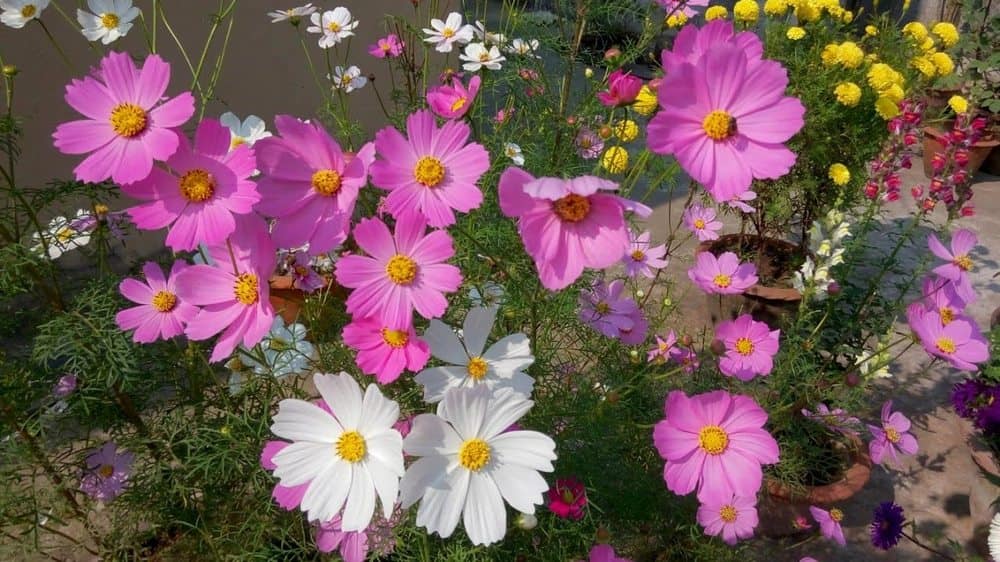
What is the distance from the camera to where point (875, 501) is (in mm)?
1651

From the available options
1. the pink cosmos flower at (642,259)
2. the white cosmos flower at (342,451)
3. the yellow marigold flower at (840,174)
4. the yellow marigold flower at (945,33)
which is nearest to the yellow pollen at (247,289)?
the white cosmos flower at (342,451)

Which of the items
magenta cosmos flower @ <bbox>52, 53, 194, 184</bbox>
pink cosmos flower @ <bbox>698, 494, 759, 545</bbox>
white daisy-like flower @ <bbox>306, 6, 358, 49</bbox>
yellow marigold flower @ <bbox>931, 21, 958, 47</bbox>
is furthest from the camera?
yellow marigold flower @ <bbox>931, 21, 958, 47</bbox>

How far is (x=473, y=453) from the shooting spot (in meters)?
0.60

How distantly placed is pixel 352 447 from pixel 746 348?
32.5 inches

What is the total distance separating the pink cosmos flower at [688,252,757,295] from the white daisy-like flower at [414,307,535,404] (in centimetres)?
79

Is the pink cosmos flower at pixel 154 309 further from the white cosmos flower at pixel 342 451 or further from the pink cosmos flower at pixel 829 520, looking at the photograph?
the pink cosmos flower at pixel 829 520

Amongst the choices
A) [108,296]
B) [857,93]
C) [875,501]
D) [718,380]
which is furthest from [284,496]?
[857,93]

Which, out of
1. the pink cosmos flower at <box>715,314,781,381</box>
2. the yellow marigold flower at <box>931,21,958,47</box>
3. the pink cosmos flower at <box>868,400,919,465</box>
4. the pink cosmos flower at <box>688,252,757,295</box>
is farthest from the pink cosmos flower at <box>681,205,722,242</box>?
the yellow marigold flower at <box>931,21,958,47</box>

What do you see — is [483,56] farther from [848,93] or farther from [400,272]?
[848,93]

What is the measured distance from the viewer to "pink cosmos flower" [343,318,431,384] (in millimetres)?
594

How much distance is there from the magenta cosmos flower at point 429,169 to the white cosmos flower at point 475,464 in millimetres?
166

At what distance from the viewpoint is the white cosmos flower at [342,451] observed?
57cm

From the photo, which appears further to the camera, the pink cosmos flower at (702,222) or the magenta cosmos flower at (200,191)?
the pink cosmos flower at (702,222)

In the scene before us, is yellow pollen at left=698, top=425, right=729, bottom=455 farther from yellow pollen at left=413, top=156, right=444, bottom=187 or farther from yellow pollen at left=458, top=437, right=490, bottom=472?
yellow pollen at left=413, top=156, right=444, bottom=187
